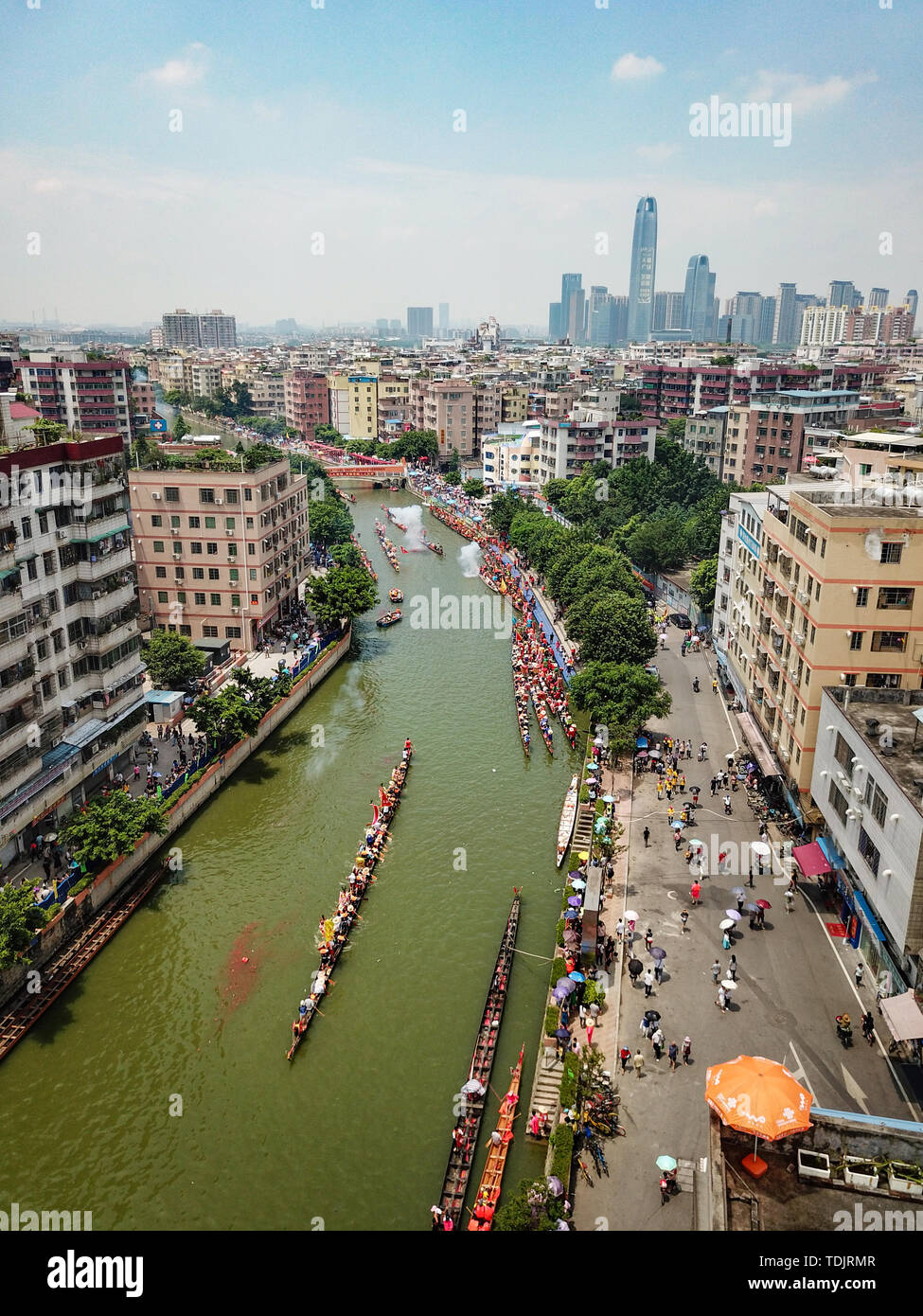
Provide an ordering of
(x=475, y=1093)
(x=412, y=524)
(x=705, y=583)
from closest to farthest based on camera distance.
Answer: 1. (x=475, y=1093)
2. (x=705, y=583)
3. (x=412, y=524)

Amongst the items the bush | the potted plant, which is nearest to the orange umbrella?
the potted plant

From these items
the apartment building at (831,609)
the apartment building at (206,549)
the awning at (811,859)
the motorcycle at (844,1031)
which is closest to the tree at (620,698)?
the apartment building at (831,609)

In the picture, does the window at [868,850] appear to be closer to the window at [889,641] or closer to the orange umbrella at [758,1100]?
the orange umbrella at [758,1100]

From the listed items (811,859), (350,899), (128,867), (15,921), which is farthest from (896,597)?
(15,921)

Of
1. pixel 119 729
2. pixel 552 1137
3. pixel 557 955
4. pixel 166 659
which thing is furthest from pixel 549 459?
pixel 552 1137

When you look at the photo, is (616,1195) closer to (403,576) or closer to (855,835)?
(855,835)

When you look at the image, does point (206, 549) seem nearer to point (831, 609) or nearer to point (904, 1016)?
point (831, 609)

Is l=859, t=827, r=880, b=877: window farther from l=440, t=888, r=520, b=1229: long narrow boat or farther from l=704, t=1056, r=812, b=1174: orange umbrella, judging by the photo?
l=440, t=888, r=520, b=1229: long narrow boat
